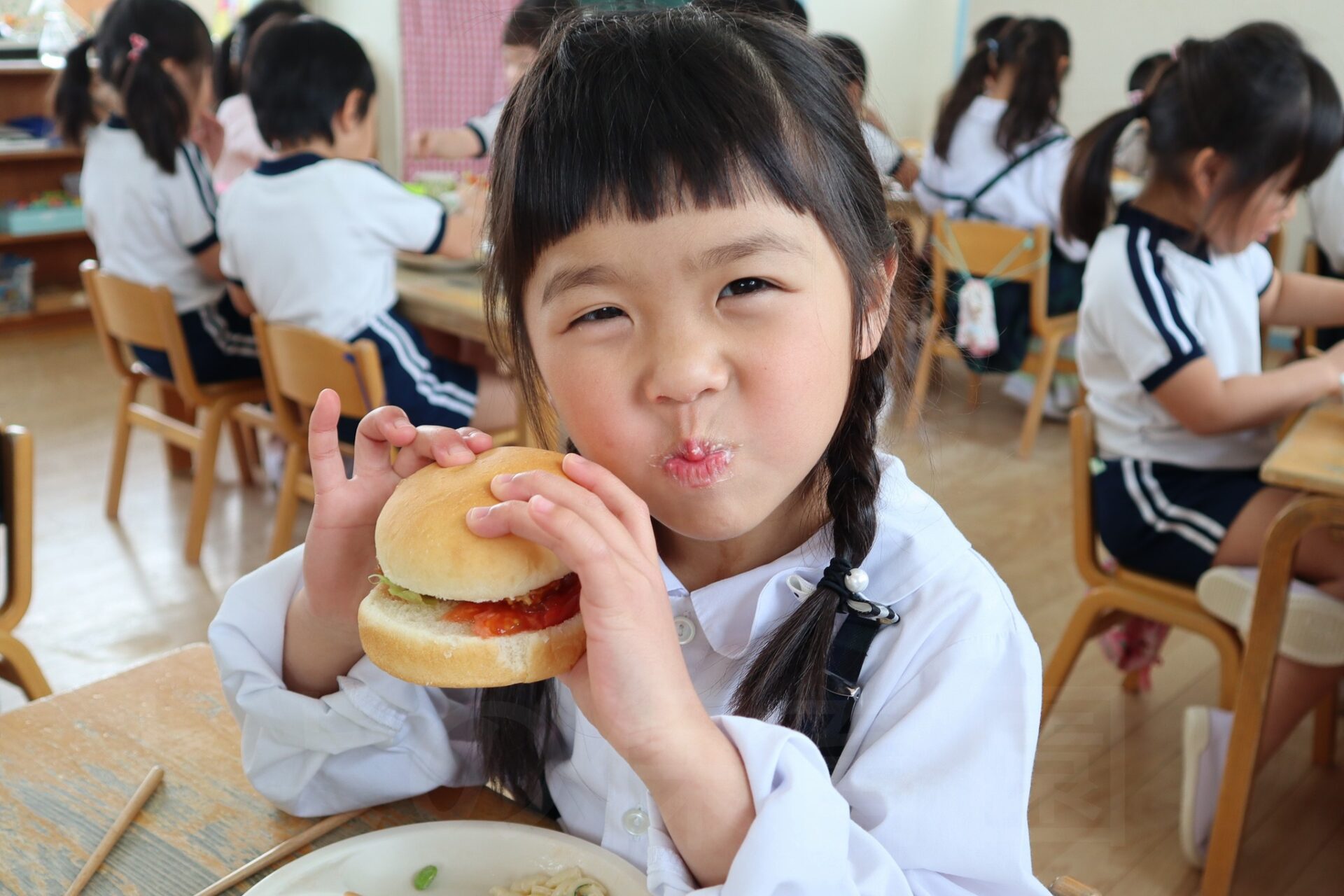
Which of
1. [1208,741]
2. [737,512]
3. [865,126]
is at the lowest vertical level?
[1208,741]

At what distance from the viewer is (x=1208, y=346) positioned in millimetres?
2053

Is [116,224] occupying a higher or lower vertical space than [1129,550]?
higher

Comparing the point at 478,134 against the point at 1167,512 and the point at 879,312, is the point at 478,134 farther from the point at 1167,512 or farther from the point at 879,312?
the point at 879,312

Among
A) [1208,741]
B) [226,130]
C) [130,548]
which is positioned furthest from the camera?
[226,130]

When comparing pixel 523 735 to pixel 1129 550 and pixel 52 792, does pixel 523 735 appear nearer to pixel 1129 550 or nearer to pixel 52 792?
pixel 52 792

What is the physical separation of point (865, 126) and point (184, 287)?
282cm

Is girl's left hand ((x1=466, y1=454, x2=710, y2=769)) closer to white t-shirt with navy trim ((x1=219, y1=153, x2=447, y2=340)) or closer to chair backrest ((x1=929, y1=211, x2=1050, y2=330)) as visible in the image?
white t-shirt with navy trim ((x1=219, y1=153, x2=447, y2=340))

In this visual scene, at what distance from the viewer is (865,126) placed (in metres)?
0.97

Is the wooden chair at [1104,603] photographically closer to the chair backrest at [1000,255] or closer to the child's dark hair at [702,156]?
the child's dark hair at [702,156]

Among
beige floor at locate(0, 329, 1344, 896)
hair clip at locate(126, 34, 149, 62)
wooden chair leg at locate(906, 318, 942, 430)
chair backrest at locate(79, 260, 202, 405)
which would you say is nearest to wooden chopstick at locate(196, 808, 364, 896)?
beige floor at locate(0, 329, 1344, 896)

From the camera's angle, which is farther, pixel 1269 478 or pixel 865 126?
pixel 1269 478

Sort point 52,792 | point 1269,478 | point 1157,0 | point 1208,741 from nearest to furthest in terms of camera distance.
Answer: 1. point 52,792
2. point 1269,478
3. point 1208,741
4. point 1157,0

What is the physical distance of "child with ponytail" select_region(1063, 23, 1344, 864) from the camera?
6.30 feet

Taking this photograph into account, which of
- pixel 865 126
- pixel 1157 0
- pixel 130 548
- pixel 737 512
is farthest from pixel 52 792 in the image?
pixel 1157 0
